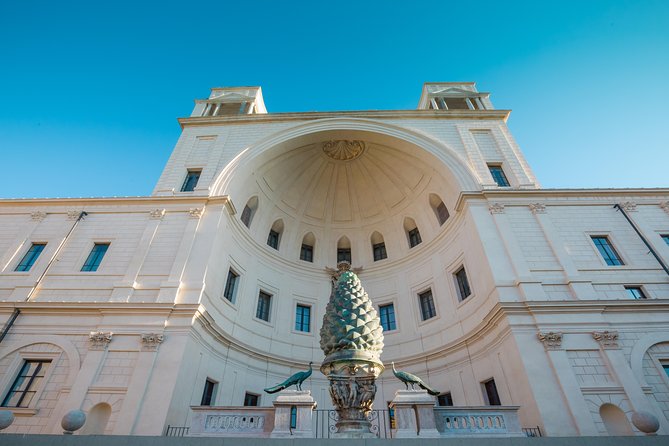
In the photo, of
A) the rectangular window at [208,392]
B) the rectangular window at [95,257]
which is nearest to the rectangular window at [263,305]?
the rectangular window at [208,392]

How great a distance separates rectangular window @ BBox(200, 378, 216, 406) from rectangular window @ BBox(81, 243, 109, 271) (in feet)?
25.2

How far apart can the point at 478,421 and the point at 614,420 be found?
6.49 metres

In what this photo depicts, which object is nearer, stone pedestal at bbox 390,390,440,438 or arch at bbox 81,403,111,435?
stone pedestal at bbox 390,390,440,438

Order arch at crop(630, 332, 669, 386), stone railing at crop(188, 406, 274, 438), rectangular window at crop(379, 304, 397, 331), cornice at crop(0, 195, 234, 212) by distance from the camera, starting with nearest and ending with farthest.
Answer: stone railing at crop(188, 406, 274, 438), arch at crop(630, 332, 669, 386), cornice at crop(0, 195, 234, 212), rectangular window at crop(379, 304, 397, 331)

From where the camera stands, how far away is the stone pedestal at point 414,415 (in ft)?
27.3

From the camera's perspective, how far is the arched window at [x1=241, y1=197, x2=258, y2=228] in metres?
21.5

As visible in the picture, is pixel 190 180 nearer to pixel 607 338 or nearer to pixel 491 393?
pixel 491 393

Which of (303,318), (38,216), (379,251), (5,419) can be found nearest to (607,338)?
(379,251)

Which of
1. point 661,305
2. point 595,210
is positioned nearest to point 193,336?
point 661,305

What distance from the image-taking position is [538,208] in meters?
17.5

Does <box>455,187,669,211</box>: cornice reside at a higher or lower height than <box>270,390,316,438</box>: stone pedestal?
higher

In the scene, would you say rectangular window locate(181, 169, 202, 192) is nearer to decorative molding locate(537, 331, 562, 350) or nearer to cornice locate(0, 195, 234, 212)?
cornice locate(0, 195, 234, 212)

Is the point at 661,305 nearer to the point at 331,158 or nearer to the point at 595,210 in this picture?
the point at 595,210

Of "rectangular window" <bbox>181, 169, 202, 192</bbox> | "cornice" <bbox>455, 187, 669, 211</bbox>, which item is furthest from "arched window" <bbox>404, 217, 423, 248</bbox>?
"rectangular window" <bbox>181, 169, 202, 192</bbox>
